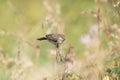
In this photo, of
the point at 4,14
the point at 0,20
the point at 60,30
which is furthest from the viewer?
the point at 4,14

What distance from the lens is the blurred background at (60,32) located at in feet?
12.5

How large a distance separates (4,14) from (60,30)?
401 cm

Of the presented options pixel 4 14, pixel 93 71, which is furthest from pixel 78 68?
pixel 4 14

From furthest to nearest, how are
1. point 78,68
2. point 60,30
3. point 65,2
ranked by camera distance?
point 65,2
point 60,30
point 78,68

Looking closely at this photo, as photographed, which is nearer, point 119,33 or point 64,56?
point 64,56

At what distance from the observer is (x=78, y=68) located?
402cm

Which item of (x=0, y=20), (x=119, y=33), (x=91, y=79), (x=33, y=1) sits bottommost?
(x=91, y=79)

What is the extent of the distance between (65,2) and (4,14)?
1.01 meters

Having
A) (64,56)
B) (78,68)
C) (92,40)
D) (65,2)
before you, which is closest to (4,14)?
(65,2)

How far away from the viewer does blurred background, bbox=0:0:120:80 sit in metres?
3.79

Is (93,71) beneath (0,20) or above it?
beneath

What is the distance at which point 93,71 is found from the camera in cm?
388

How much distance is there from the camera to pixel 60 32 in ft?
14.2

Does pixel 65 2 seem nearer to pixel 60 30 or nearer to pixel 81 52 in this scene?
pixel 81 52
